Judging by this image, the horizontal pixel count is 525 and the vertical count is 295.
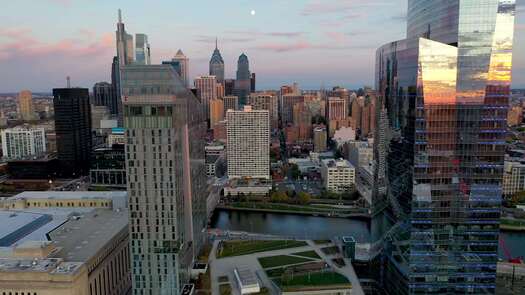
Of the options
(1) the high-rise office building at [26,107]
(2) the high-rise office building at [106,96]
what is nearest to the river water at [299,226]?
(2) the high-rise office building at [106,96]

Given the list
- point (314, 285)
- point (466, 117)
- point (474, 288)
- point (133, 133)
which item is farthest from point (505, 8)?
point (133, 133)

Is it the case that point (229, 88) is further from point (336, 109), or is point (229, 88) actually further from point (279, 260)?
point (279, 260)

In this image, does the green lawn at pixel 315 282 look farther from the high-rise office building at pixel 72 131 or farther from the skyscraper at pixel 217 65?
the skyscraper at pixel 217 65

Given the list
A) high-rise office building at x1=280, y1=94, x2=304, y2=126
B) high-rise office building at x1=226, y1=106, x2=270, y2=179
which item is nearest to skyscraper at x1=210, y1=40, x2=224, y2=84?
high-rise office building at x1=280, y1=94, x2=304, y2=126

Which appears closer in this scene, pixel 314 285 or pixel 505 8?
pixel 505 8

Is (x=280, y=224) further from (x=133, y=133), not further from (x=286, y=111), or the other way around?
(x=286, y=111)

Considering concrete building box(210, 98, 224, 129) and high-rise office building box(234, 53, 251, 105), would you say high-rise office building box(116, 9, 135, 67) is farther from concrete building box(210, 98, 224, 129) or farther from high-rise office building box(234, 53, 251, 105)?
high-rise office building box(234, 53, 251, 105)
